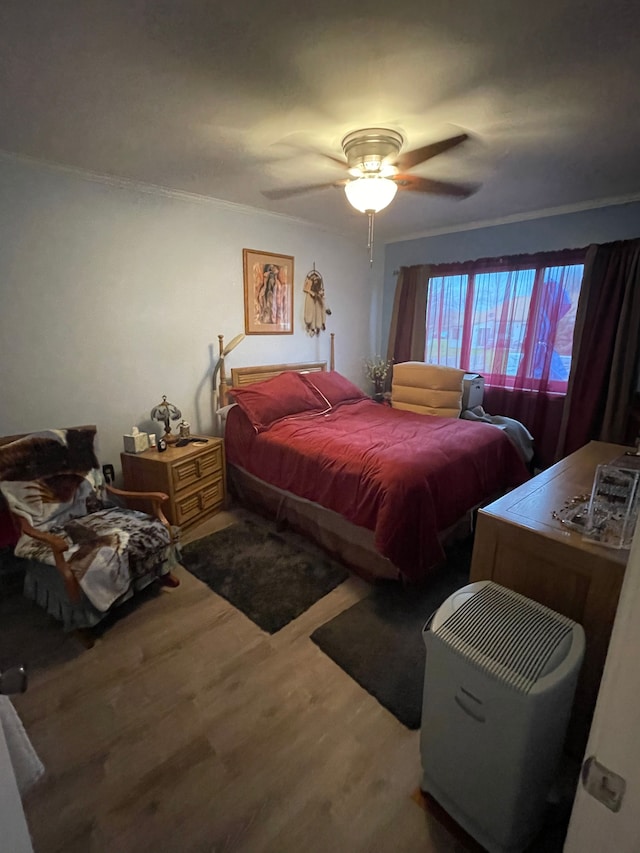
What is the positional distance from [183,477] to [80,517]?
684 mm

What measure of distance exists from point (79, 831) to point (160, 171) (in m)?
3.24

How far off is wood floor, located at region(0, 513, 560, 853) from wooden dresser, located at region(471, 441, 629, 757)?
682 mm

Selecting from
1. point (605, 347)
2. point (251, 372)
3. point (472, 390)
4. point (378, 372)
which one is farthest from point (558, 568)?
point (378, 372)

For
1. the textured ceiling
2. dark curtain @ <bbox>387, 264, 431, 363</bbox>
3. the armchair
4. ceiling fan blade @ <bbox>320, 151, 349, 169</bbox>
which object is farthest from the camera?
dark curtain @ <bbox>387, 264, 431, 363</bbox>

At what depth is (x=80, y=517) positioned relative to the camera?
7.79ft

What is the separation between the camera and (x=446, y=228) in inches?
164

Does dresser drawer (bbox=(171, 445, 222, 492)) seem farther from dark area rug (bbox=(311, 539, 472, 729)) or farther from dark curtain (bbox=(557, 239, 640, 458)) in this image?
dark curtain (bbox=(557, 239, 640, 458))

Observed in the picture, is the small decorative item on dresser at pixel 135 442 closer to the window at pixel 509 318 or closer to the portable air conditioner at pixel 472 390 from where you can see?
the portable air conditioner at pixel 472 390

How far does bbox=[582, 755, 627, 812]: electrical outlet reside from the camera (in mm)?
476

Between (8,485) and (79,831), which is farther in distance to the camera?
(8,485)

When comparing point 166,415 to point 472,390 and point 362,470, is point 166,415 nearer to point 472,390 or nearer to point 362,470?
point 362,470

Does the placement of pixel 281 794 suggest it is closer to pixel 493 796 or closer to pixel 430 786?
pixel 430 786

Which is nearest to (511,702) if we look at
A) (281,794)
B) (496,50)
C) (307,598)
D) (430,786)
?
(430,786)

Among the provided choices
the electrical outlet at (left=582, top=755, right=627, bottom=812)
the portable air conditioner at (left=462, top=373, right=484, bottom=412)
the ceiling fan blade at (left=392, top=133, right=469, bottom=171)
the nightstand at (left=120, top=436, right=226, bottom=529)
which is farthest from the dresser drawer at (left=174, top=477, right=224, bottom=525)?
the electrical outlet at (left=582, top=755, right=627, bottom=812)
